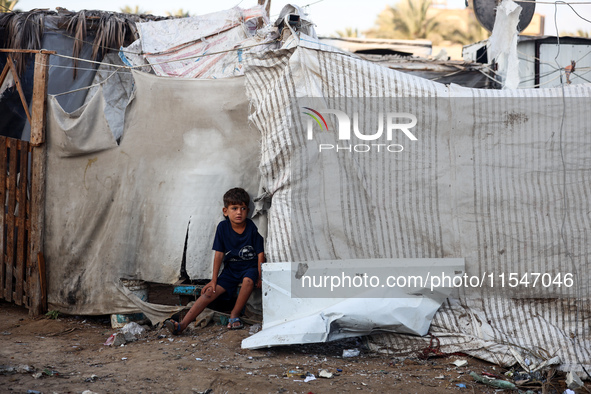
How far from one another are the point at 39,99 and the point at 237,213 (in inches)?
84.0

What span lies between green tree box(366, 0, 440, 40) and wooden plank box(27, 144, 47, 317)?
24.3 m

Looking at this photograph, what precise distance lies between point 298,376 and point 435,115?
6.58 ft

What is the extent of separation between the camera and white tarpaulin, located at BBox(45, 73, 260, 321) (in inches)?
174

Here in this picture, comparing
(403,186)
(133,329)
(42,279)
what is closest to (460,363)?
(403,186)

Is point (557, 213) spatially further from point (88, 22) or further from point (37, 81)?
point (88, 22)

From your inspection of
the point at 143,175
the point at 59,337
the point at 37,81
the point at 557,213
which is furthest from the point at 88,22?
the point at 557,213

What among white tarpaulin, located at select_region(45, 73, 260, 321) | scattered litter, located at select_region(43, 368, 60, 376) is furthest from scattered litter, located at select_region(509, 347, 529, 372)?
scattered litter, located at select_region(43, 368, 60, 376)

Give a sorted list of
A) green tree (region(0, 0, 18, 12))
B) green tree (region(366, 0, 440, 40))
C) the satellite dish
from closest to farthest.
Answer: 1. green tree (region(0, 0, 18, 12))
2. the satellite dish
3. green tree (region(366, 0, 440, 40))

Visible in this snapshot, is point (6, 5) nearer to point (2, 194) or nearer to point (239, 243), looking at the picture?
point (2, 194)

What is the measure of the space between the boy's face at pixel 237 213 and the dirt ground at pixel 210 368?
83 cm

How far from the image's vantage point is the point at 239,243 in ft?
13.9

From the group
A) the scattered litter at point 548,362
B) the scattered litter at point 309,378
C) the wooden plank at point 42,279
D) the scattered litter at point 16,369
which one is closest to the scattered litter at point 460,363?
the scattered litter at point 548,362

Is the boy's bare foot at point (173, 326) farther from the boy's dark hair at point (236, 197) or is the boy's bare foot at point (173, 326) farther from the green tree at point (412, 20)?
the green tree at point (412, 20)

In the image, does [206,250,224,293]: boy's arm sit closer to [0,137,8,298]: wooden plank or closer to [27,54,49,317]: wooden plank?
[27,54,49,317]: wooden plank
